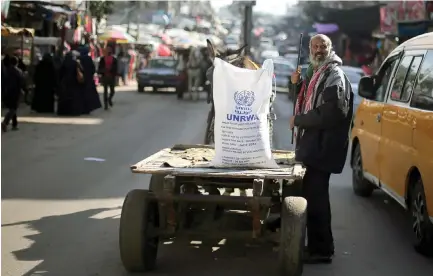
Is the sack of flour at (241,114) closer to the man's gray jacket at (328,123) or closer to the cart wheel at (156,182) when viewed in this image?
the man's gray jacket at (328,123)

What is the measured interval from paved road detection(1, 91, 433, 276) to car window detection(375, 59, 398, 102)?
1.34 m

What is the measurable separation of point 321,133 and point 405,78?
1.96 metres

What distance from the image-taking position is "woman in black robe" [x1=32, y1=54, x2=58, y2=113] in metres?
19.7

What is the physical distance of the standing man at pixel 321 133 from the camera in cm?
589

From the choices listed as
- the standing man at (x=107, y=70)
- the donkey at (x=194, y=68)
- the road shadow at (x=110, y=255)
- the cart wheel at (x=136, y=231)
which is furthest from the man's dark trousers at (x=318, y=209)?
the donkey at (x=194, y=68)

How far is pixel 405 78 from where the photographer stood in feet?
24.7

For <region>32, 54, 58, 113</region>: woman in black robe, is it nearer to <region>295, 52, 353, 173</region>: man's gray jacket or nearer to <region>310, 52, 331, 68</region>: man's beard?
<region>310, 52, 331, 68</region>: man's beard

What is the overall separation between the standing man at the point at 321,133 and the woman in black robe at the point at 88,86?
14.3 meters

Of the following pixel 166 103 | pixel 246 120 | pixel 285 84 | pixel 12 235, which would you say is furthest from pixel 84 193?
pixel 285 84

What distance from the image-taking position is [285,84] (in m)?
33.5

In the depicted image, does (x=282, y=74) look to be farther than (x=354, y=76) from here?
Yes

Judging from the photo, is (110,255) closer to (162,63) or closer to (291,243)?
(291,243)

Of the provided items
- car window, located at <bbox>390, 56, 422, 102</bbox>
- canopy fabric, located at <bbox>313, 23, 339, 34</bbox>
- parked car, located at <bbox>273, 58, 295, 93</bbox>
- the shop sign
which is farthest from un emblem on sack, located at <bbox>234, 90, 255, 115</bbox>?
canopy fabric, located at <bbox>313, 23, 339, 34</bbox>

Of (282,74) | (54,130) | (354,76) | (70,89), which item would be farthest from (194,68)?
(54,130)
